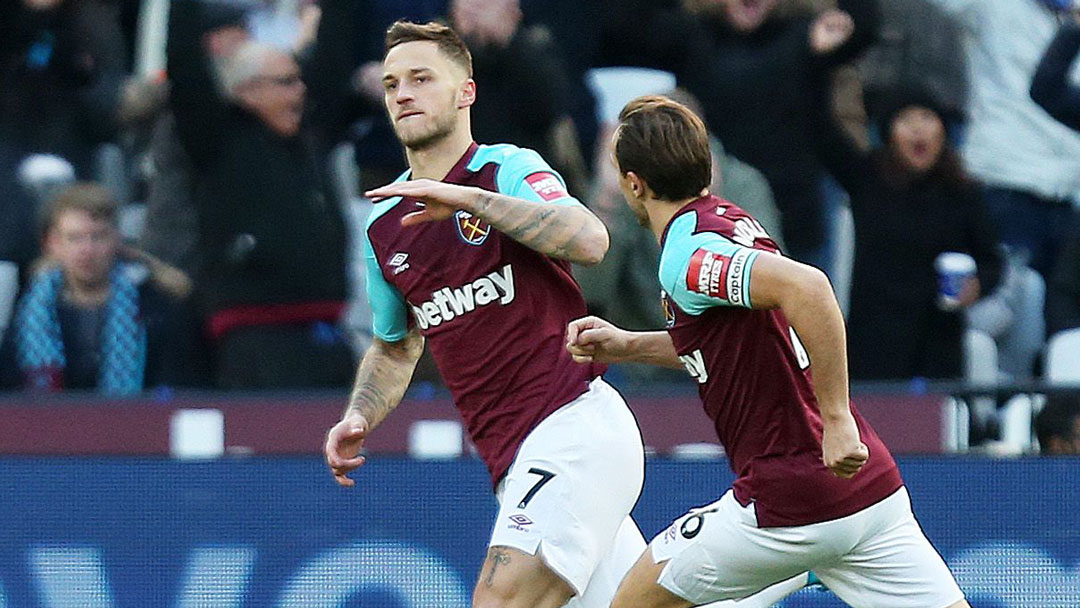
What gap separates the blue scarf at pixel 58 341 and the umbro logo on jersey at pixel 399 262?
7.86 feet

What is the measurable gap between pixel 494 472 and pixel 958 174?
309 cm

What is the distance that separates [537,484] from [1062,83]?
3.65 m

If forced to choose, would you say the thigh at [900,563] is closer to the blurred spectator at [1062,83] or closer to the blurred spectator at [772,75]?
the blurred spectator at [772,75]

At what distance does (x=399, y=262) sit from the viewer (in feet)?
16.0

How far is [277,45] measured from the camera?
23.6 ft

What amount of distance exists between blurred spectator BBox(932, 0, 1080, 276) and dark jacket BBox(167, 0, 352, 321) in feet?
8.68

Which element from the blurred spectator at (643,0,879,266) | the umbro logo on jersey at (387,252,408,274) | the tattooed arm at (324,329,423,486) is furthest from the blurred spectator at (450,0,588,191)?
the umbro logo on jersey at (387,252,408,274)

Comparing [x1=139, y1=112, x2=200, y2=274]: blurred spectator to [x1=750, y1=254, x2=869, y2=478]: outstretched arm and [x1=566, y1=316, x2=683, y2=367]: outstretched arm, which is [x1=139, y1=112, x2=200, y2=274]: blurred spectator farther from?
[x1=750, y1=254, x2=869, y2=478]: outstretched arm

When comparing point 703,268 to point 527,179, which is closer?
point 703,268

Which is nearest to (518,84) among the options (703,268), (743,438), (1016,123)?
(1016,123)

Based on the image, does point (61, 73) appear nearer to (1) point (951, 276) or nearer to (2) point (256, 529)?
(2) point (256, 529)

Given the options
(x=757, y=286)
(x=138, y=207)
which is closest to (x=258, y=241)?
(x=138, y=207)

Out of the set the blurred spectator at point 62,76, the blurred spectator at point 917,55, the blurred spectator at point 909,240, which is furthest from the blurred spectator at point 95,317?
the blurred spectator at point 917,55

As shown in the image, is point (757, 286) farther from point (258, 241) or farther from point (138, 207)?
point (138, 207)
